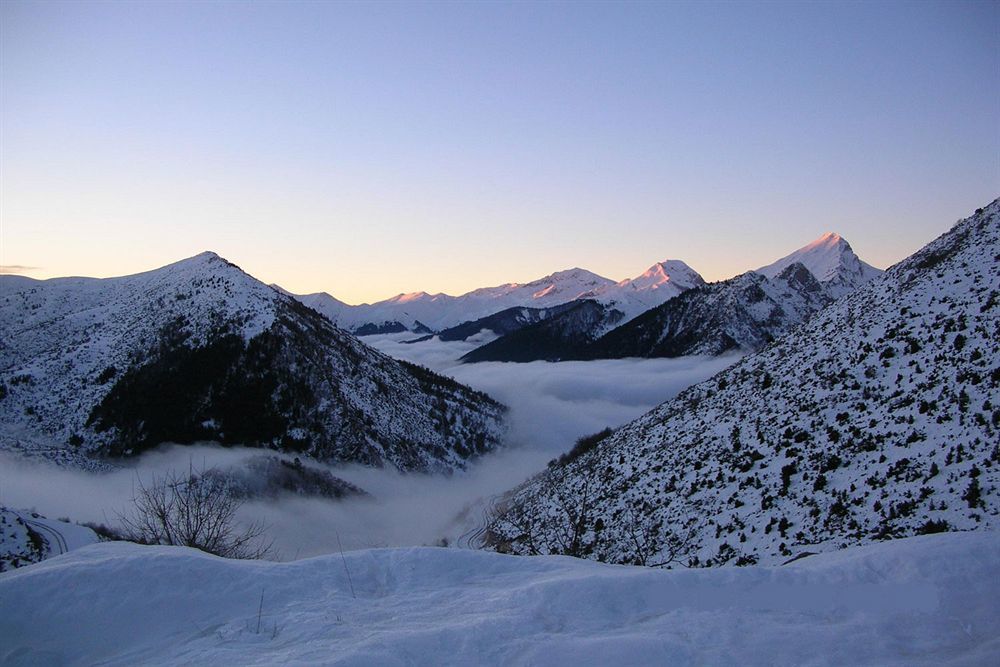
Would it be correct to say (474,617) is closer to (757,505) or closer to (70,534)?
(757,505)

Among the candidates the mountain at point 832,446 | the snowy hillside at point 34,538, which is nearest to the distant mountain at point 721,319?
the mountain at point 832,446

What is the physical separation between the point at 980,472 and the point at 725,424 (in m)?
14.9

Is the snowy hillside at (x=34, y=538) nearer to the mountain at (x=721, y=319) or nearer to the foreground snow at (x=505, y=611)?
the foreground snow at (x=505, y=611)

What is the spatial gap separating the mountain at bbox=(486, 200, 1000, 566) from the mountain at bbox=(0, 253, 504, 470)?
4254 centimetres

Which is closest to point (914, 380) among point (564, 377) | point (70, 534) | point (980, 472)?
point (980, 472)

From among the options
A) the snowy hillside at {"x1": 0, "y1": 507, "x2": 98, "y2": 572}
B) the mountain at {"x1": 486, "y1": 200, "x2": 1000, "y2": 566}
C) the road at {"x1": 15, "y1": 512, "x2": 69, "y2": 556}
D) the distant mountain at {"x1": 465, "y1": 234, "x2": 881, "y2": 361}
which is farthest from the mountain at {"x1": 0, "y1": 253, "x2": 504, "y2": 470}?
the distant mountain at {"x1": 465, "y1": 234, "x2": 881, "y2": 361}

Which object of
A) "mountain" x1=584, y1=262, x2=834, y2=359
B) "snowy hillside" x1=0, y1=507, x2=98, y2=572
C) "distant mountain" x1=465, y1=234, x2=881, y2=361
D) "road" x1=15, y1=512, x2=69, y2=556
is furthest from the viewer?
"distant mountain" x1=465, y1=234, x2=881, y2=361

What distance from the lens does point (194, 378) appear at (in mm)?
70062

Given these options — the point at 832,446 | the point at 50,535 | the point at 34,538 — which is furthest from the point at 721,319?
the point at 34,538

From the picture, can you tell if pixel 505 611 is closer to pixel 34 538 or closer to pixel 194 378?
pixel 34 538

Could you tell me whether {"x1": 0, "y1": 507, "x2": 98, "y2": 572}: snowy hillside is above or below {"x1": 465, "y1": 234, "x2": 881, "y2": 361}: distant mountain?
below

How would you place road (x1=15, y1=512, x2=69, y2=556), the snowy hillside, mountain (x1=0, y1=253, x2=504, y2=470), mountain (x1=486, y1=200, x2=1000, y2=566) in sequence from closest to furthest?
mountain (x1=486, y1=200, x2=1000, y2=566) → the snowy hillside → road (x1=15, y1=512, x2=69, y2=556) → mountain (x1=0, y1=253, x2=504, y2=470)

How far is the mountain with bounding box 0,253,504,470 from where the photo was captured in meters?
64.9

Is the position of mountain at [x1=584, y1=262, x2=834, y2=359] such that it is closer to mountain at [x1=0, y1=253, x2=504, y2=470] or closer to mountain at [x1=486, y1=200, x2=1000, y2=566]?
mountain at [x1=0, y1=253, x2=504, y2=470]
